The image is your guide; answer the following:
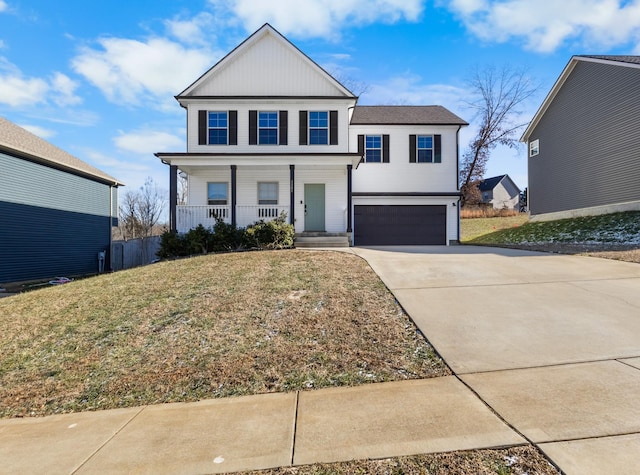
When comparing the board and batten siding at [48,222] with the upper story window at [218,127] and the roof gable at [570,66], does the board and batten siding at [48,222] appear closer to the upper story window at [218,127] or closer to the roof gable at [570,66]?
the upper story window at [218,127]

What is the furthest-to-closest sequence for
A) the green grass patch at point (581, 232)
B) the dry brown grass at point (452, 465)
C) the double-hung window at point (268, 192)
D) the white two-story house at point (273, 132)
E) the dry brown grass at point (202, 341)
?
1. the double-hung window at point (268, 192)
2. the white two-story house at point (273, 132)
3. the green grass patch at point (581, 232)
4. the dry brown grass at point (202, 341)
5. the dry brown grass at point (452, 465)

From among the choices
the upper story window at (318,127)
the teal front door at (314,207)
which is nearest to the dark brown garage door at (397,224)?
the teal front door at (314,207)

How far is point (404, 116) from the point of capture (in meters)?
16.8

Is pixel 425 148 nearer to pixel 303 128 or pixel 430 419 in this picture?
pixel 303 128

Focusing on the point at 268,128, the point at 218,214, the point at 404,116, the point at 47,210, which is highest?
the point at 404,116

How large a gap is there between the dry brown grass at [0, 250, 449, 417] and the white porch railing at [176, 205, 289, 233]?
5539 mm

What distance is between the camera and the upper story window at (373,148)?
53.3ft

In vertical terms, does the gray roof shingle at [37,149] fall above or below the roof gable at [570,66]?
below

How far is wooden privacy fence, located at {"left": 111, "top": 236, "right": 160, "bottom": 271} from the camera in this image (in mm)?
19391

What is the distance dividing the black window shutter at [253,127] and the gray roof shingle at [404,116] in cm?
445

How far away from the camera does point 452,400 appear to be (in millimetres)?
3279

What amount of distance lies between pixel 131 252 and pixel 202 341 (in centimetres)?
1766

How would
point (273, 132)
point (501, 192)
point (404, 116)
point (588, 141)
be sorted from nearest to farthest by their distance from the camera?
point (273, 132), point (404, 116), point (588, 141), point (501, 192)

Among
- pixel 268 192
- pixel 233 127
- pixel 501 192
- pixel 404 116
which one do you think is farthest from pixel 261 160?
pixel 501 192
